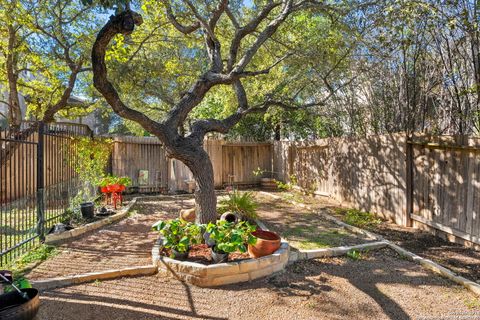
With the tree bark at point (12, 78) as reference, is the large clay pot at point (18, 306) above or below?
below

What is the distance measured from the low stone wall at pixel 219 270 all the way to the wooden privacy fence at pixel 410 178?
10.8ft

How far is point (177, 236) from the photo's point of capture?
165 inches

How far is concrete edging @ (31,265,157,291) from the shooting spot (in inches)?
141

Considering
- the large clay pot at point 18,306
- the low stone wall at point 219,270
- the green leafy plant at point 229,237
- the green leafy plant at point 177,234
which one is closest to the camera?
the large clay pot at point 18,306

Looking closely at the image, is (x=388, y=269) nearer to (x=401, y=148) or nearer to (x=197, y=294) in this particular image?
(x=197, y=294)

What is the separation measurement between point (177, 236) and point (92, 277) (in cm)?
114

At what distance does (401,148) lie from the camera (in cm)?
638

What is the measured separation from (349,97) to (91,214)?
292 inches

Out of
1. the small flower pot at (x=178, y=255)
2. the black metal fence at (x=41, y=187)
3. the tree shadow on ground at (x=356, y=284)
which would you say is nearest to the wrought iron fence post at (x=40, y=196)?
the black metal fence at (x=41, y=187)

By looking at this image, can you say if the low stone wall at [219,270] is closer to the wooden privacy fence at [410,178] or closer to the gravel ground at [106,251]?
the gravel ground at [106,251]

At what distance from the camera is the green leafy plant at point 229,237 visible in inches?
151

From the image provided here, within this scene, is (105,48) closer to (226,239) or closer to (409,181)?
(226,239)

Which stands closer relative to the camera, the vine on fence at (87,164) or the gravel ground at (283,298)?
the gravel ground at (283,298)

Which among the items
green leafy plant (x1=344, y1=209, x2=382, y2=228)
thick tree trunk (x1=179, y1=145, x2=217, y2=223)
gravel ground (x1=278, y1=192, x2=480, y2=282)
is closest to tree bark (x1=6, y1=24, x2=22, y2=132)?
thick tree trunk (x1=179, y1=145, x2=217, y2=223)
